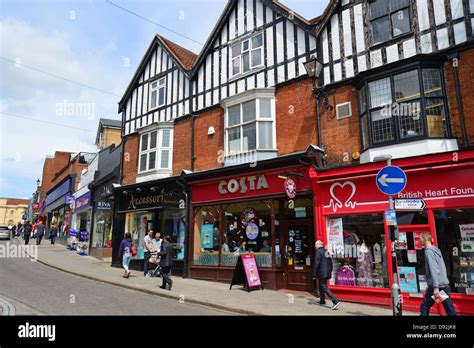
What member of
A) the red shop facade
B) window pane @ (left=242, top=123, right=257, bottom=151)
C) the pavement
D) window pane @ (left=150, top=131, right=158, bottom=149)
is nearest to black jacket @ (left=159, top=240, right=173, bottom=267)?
the pavement

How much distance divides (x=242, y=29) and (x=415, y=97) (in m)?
7.91

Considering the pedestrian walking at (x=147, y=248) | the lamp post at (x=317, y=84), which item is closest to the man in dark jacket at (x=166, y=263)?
the pedestrian walking at (x=147, y=248)

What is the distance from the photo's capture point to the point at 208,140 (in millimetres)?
15055

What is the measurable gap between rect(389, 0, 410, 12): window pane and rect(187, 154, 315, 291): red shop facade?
17.5 ft

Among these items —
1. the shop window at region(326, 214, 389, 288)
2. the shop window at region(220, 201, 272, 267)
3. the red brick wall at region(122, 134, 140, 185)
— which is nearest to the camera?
the shop window at region(326, 214, 389, 288)

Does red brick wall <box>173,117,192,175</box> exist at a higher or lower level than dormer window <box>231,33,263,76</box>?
lower

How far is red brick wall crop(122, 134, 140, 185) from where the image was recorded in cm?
1852

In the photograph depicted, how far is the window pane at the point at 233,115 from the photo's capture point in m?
13.9

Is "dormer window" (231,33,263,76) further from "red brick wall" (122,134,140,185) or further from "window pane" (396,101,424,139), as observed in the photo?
"red brick wall" (122,134,140,185)

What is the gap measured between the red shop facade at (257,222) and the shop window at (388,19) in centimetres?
452

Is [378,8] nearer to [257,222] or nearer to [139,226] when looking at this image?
[257,222]

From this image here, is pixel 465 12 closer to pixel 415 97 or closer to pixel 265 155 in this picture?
pixel 415 97

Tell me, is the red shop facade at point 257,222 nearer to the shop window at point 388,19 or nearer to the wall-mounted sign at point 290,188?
the wall-mounted sign at point 290,188

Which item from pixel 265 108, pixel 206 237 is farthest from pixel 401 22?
pixel 206 237
